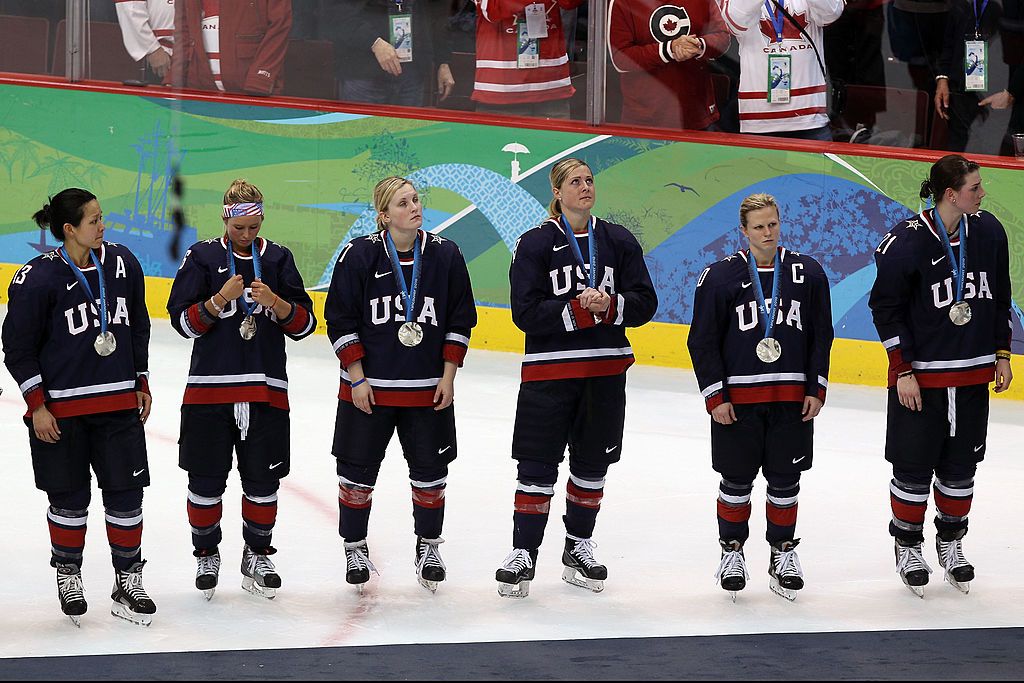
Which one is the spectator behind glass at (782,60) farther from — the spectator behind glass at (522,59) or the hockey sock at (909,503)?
the hockey sock at (909,503)

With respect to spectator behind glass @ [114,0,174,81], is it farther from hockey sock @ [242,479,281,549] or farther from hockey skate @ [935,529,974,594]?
hockey skate @ [935,529,974,594]

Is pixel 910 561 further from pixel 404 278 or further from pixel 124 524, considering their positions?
pixel 124 524

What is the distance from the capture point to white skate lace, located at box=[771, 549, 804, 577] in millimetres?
5051

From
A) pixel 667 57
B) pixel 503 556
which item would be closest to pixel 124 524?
pixel 503 556

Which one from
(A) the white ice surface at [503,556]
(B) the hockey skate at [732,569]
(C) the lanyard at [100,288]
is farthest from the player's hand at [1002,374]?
(C) the lanyard at [100,288]

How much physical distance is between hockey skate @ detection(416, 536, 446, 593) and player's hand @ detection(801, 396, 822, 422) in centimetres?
126

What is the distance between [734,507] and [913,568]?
0.63 metres

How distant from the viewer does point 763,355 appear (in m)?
4.95

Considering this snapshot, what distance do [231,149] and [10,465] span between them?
11.7 feet

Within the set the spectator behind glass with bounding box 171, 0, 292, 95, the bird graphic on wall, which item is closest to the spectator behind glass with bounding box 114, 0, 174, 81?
the spectator behind glass with bounding box 171, 0, 292, 95

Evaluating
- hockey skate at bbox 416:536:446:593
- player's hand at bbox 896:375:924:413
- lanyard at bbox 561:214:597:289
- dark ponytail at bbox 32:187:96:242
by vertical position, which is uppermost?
dark ponytail at bbox 32:187:96:242

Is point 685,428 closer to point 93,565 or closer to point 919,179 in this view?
point 919,179

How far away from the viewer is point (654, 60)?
877cm

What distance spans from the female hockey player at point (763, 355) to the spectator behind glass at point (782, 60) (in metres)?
3.65
